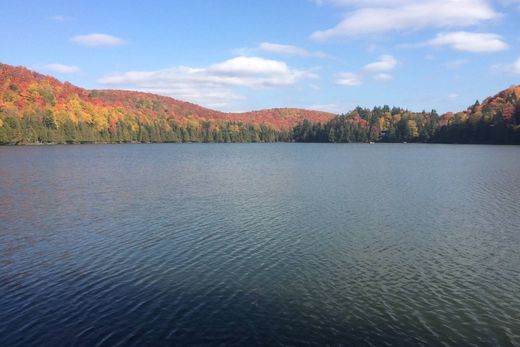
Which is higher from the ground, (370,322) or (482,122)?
(482,122)

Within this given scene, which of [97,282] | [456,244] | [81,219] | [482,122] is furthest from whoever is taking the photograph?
[482,122]

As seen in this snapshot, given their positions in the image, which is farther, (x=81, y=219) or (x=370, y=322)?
(x=81, y=219)

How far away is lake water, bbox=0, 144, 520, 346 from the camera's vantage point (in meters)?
14.6

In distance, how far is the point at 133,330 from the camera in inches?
570

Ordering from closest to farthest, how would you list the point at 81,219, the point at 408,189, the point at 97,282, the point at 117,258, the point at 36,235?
the point at 97,282 < the point at 117,258 < the point at 36,235 < the point at 81,219 < the point at 408,189

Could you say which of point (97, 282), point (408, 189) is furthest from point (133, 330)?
point (408, 189)

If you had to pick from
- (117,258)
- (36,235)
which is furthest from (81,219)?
(117,258)

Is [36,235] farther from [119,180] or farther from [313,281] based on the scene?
[119,180]

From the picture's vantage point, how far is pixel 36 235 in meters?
27.2

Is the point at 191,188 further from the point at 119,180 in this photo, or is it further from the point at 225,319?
the point at 225,319

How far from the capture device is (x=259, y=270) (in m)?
20.5

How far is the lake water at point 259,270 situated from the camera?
14.6 m

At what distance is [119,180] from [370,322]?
157ft

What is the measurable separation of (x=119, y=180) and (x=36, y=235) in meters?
29.9
